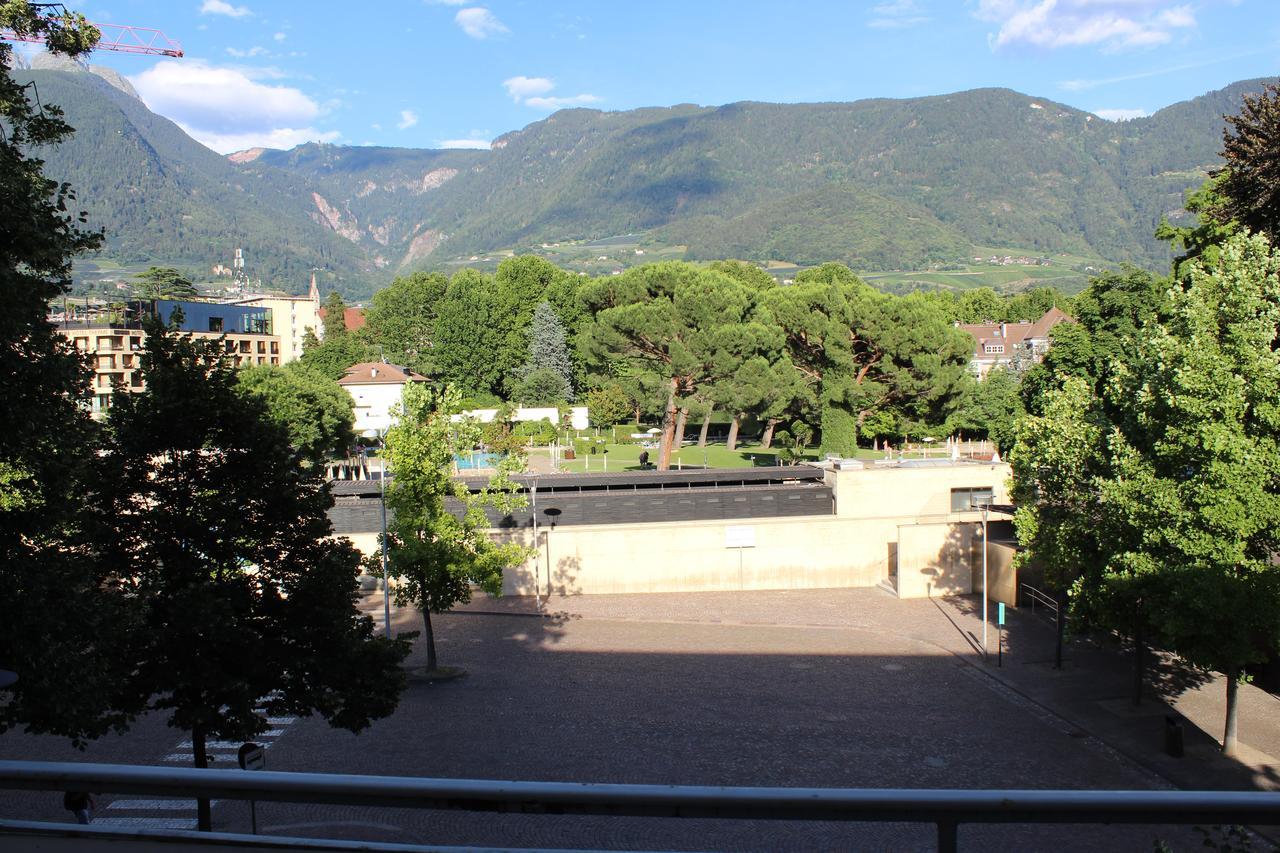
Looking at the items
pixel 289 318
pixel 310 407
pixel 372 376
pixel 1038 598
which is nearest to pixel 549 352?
pixel 372 376

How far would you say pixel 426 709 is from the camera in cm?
1802

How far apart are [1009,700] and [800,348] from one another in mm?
36095

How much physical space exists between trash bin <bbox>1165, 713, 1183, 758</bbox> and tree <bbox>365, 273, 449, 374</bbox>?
2586 inches

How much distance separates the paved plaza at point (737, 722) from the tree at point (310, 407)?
18.8 meters

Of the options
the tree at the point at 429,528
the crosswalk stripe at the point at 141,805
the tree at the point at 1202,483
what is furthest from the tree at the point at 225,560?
the tree at the point at 1202,483

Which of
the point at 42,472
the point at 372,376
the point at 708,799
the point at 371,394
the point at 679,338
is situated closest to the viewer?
the point at 708,799

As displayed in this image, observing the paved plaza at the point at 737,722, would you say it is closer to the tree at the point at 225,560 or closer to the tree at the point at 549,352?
the tree at the point at 225,560

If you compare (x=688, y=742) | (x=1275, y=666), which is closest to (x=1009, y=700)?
(x=1275, y=666)

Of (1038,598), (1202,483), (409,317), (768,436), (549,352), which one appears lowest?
(1038,598)

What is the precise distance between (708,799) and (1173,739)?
16.0m

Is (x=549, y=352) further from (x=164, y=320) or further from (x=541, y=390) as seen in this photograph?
(x=164, y=320)

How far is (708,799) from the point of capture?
2.46 meters

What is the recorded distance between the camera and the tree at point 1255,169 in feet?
85.7

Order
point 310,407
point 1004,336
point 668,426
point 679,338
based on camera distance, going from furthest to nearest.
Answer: point 1004,336 → point 679,338 → point 668,426 → point 310,407
